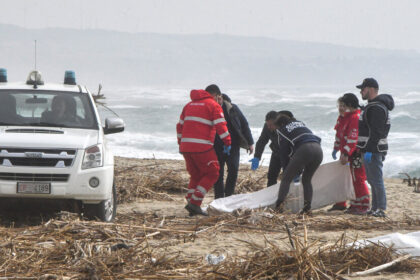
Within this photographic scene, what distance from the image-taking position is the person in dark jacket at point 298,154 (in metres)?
8.97

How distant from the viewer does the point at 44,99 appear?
891 centimetres

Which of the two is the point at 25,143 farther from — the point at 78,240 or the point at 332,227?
the point at 332,227

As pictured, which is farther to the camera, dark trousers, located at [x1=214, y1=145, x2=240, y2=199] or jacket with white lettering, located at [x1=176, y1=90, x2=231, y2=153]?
dark trousers, located at [x1=214, y1=145, x2=240, y2=199]

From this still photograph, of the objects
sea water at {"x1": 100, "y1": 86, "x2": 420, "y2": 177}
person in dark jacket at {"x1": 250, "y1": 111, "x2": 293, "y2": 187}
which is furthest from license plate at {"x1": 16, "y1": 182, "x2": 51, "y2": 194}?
sea water at {"x1": 100, "y1": 86, "x2": 420, "y2": 177}

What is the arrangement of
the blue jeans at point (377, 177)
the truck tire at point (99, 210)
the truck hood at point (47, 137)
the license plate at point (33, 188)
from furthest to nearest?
the blue jeans at point (377, 177)
the truck tire at point (99, 210)
the truck hood at point (47, 137)
the license plate at point (33, 188)

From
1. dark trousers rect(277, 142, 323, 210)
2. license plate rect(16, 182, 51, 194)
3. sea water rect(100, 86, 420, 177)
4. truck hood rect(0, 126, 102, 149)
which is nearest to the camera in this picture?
license plate rect(16, 182, 51, 194)

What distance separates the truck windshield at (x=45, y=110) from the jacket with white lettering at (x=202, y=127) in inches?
49.0

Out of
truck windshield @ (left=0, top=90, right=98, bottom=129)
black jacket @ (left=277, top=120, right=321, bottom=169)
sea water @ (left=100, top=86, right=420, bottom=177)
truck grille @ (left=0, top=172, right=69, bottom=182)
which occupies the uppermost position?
truck windshield @ (left=0, top=90, right=98, bottom=129)

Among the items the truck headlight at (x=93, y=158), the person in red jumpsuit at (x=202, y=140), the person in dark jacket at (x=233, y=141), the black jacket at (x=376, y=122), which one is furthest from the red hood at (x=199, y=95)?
the black jacket at (x=376, y=122)

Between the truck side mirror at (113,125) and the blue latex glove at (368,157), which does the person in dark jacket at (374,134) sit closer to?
the blue latex glove at (368,157)

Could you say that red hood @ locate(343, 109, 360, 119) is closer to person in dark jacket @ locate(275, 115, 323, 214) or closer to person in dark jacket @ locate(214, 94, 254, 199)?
person in dark jacket @ locate(275, 115, 323, 214)

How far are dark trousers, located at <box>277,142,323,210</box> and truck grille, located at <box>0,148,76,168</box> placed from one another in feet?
9.03

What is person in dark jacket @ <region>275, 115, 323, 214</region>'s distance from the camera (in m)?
8.97

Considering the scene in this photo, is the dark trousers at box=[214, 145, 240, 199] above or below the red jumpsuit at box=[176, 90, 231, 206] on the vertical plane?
below
